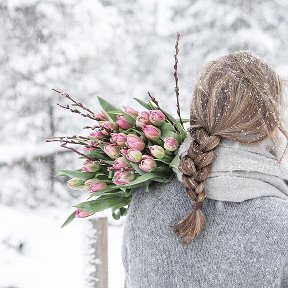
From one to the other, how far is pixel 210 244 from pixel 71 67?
476cm

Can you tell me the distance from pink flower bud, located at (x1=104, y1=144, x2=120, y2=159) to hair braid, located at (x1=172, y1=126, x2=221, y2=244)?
197 millimetres

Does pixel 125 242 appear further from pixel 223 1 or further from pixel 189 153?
pixel 223 1

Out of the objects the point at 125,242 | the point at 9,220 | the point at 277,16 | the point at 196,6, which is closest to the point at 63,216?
the point at 9,220

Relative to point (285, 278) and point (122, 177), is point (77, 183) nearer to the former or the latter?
point (122, 177)

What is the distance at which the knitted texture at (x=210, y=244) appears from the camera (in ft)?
3.90

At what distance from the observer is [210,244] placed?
1229 mm

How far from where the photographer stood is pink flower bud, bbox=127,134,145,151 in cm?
132

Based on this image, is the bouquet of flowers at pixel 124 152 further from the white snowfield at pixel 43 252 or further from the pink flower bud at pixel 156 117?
the white snowfield at pixel 43 252

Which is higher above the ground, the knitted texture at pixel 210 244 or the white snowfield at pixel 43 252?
the knitted texture at pixel 210 244

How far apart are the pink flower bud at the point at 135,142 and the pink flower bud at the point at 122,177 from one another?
0.06 metres

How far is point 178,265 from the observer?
126 centimetres

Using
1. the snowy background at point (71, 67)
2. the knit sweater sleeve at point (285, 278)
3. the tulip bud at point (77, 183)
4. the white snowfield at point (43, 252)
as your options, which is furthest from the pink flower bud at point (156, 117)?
the snowy background at point (71, 67)

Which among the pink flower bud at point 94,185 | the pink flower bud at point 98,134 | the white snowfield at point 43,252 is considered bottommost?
the white snowfield at point 43,252

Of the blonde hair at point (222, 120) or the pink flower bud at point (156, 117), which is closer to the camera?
the blonde hair at point (222, 120)
